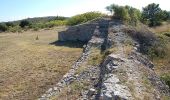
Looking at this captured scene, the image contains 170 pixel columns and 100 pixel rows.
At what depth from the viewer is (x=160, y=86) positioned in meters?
15.1

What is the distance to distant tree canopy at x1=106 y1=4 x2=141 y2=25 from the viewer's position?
31234 mm

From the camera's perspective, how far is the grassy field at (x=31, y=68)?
59.1ft

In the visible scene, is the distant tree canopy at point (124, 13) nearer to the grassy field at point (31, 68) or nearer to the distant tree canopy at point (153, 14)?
the grassy field at point (31, 68)

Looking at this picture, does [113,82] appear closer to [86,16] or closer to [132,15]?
[132,15]

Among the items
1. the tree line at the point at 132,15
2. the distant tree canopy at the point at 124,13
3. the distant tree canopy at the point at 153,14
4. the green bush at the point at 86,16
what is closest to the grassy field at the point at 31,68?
the distant tree canopy at the point at 124,13

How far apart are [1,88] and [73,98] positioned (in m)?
6.34

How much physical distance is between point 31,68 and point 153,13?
1159 inches

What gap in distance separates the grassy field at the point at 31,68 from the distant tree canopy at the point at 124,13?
19.2 ft

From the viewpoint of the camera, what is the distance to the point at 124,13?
104ft

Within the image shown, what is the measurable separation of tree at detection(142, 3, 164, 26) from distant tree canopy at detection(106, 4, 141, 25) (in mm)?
11246


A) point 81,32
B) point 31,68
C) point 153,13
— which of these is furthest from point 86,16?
point 31,68

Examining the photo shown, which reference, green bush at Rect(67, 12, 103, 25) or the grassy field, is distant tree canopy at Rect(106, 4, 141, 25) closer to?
the grassy field

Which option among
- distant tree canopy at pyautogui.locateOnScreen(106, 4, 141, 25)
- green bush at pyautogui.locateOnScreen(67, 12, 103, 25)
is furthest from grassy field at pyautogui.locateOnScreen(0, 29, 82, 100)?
green bush at pyautogui.locateOnScreen(67, 12, 103, 25)

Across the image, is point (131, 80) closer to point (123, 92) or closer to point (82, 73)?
point (123, 92)
